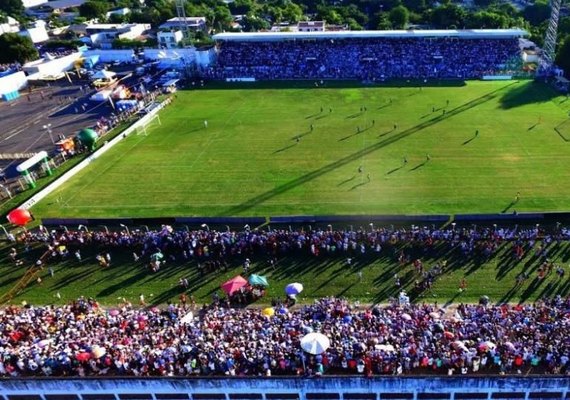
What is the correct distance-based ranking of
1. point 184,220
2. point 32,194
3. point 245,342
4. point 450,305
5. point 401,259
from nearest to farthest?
1. point 245,342
2. point 450,305
3. point 401,259
4. point 184,220
5. point 32,194

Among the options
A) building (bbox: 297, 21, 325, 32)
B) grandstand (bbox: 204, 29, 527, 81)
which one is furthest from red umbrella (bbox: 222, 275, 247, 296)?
building (bbox: 297, 21, 325, 32)

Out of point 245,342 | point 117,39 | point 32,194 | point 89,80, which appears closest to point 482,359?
point 245,342

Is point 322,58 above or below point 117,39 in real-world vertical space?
below

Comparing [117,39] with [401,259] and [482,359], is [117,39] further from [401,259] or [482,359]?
[482,359]

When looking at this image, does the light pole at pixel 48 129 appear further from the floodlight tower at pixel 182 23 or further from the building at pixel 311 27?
the building at pixel 311 27

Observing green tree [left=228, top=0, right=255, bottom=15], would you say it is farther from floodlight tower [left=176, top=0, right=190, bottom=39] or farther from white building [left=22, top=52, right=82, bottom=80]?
white building [left=22, top=52, right=82, bottom=80]

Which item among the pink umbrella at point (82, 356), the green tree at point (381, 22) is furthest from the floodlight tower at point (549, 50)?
the pink umbrella at point (82, 356)
